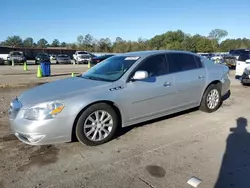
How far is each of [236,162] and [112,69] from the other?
110 inches

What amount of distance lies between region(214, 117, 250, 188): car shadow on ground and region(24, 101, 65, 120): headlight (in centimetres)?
246

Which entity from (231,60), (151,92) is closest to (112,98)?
(151,92)

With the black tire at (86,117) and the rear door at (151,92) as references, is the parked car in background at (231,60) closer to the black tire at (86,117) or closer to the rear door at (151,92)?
the rear door at (151,92)

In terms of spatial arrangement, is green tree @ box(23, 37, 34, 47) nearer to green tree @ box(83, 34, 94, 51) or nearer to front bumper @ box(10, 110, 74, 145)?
green tree @ box(83, 34, 94, 51)

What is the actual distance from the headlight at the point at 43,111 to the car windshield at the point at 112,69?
3.84 ft

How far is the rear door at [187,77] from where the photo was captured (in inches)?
211

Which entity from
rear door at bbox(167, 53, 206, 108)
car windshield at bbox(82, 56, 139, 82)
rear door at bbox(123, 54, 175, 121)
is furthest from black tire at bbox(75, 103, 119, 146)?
rear door at bbox(167, 53, 206, 108)

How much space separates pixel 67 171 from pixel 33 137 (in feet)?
2.78

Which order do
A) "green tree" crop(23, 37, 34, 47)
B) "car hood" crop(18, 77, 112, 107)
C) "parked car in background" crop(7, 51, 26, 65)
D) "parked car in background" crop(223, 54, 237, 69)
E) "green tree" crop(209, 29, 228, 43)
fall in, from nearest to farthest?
"car hood" crop(18, 77, 112, 107) < "parked car in background" crop(223, 54, 237, 69) < "parked car in background" crop(7, 51, 26, 65) < "green tree" crop(209, 29, 228, 43) < "green tree" crop(23, 37, 34, 47)

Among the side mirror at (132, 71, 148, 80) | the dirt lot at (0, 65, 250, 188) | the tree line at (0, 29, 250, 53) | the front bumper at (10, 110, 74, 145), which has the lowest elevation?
the dirt lot at (0, 65, 250, 188)

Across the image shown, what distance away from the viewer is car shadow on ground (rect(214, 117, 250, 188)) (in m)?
3.10

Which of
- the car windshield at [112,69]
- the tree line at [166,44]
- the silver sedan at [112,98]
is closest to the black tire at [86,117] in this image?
the silver sedan at [112,98]

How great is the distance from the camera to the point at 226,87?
6621 mm

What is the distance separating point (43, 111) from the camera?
3902mm
